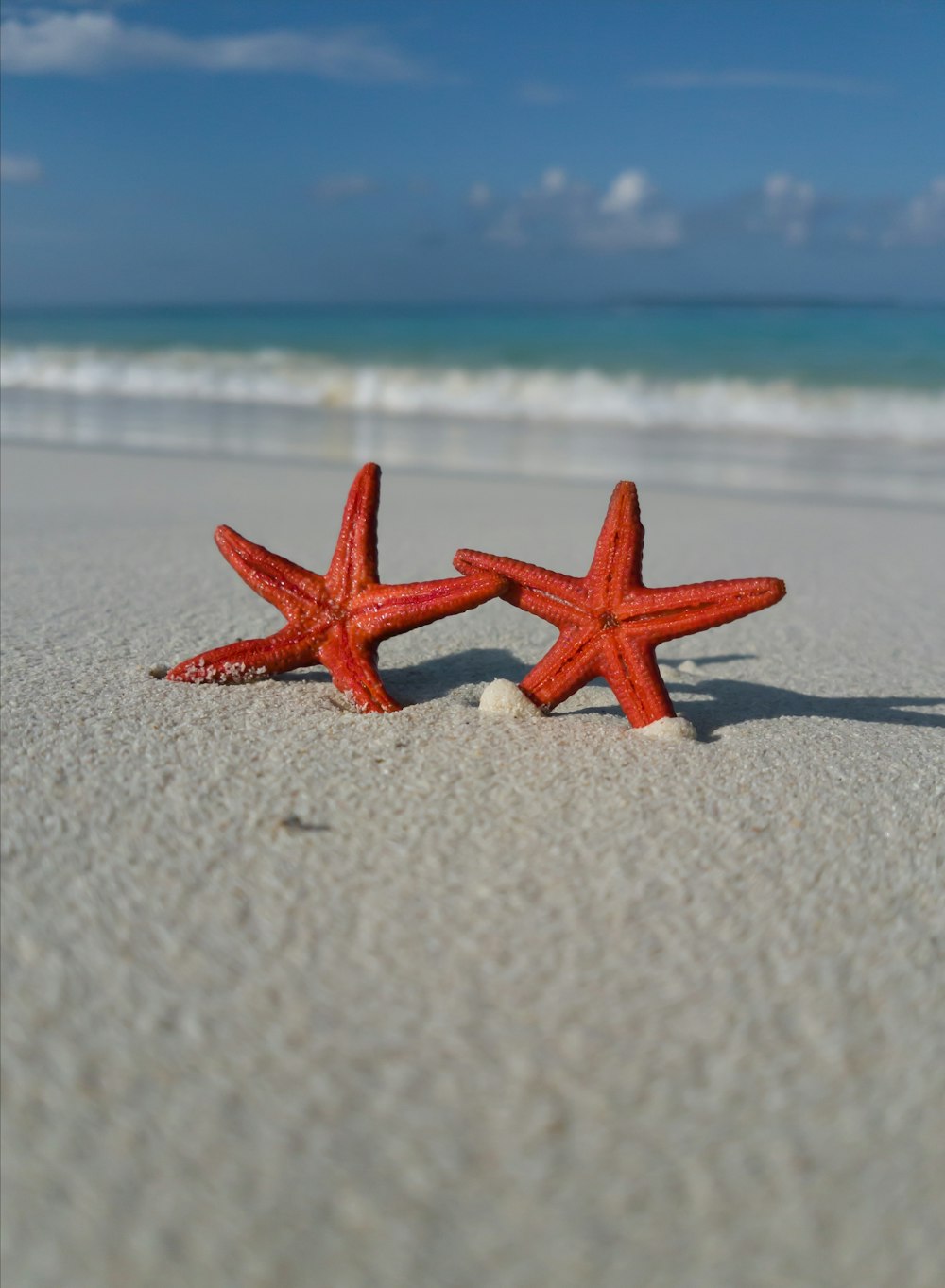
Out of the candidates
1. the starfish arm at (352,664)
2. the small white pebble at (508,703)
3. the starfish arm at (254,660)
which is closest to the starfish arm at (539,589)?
the small white pebble at (508,703)

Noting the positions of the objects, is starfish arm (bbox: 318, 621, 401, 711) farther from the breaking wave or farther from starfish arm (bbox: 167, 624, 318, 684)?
the breaking wave

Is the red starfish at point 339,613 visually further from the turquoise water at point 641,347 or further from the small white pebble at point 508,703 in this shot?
the turquoise water at point 641,347

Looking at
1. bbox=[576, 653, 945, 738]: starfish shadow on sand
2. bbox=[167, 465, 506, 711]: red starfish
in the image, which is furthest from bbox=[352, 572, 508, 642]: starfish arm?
bbox=[576, 653, 945, 738]: starfish shadow on sand

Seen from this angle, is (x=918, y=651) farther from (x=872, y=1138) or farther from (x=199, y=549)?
(x=199, y=549)

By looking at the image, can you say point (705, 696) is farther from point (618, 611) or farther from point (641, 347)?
point (641, 347)

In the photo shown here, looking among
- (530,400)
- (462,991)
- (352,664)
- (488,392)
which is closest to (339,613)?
(352,664)

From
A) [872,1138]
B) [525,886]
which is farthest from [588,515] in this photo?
[872,1138]
